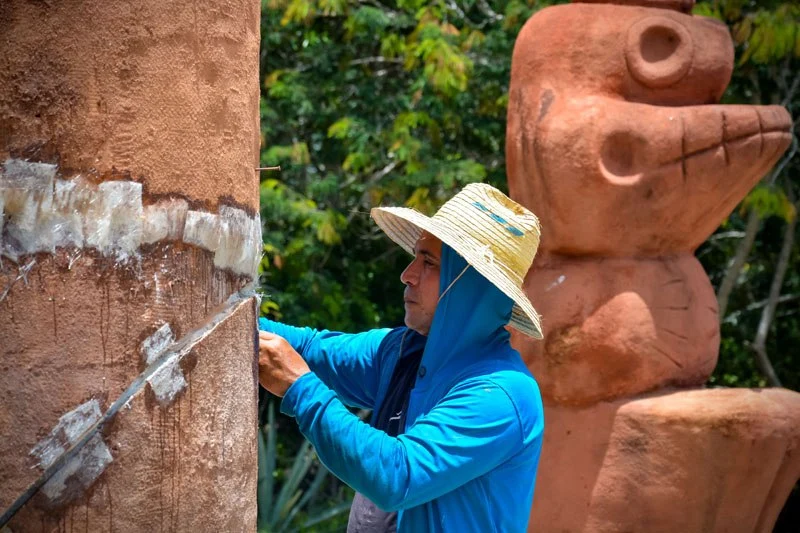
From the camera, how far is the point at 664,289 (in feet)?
18.0

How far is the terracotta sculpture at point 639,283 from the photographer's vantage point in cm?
530

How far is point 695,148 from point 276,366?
12.5 feet

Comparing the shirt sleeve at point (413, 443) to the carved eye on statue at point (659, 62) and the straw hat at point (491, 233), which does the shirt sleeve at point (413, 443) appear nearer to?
the straw hat at point (491, 233)

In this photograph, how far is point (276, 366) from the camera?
78.2 inches

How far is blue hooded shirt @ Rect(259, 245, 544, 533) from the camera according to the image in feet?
6.29

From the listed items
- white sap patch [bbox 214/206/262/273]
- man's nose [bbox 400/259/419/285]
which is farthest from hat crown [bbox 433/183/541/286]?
white sap patch [bbox 214/206/262/273]

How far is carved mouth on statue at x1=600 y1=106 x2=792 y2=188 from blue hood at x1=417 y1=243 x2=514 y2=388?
11.0 ft

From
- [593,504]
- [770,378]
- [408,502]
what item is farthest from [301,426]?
[770,378]

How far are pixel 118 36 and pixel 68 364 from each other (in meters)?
0.43

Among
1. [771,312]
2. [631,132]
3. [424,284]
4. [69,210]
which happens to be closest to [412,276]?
[424,284]

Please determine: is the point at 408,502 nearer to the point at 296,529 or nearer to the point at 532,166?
the point at 532,166

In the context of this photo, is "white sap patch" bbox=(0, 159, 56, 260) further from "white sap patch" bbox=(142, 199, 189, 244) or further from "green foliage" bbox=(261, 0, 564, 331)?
"green foliage" bbox=(261, 0, 564, 331)

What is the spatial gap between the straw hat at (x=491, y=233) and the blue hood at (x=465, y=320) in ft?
0.13

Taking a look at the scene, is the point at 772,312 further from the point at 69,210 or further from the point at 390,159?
the point at 69,210
